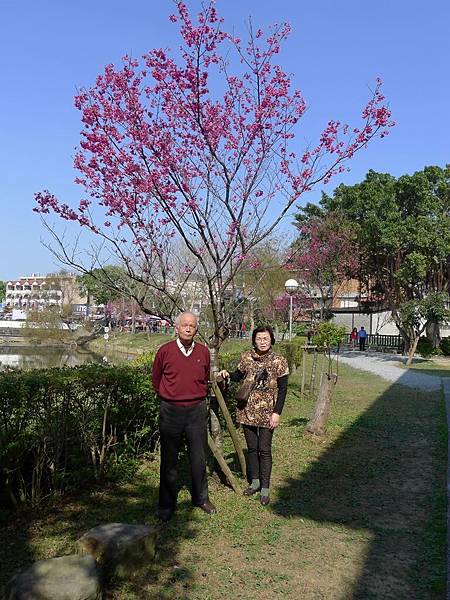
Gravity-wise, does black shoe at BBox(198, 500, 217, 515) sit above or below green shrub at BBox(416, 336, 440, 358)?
below

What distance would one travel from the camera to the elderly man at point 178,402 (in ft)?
13.8

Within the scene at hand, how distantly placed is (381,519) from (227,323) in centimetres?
287

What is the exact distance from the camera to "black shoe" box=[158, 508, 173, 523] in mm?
4152

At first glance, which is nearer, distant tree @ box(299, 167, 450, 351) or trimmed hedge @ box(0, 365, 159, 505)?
trimmed hedge @ box(0, 365, 159, 505)

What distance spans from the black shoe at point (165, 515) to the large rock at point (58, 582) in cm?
127

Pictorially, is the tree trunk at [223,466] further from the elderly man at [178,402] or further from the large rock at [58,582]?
the large rock at [58,582]

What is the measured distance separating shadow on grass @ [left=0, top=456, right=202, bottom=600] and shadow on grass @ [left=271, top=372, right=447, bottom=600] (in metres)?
1.00

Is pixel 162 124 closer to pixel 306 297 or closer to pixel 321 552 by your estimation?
pixel 321 552

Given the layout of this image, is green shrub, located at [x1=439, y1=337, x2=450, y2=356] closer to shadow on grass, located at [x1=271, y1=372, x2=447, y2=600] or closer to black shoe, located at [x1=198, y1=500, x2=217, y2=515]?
shadow on grass, located at [x1=271, y1=372, x2=447, y2=600]

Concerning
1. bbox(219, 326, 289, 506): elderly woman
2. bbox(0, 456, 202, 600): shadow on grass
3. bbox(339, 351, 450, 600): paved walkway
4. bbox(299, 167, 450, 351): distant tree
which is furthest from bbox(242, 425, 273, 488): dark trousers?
bbox(299, 167, 450, 351): distant tree

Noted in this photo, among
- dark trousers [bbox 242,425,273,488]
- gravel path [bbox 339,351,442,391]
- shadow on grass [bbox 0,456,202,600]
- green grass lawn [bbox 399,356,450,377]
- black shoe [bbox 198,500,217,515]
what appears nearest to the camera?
shadow on grass [bbox 0,456,202,600]

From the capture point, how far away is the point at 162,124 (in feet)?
19.9

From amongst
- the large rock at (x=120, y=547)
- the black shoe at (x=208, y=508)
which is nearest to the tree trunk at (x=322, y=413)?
the black shoe at (x=208, y=508)

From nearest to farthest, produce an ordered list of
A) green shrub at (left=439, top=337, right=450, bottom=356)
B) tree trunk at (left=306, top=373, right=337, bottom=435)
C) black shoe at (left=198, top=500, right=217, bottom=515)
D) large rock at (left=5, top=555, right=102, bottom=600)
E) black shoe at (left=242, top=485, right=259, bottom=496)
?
large rock at (left=5, top=555, right=102, bottom=600), black shoe at (left=198, top=500, right=217, bottom=515), black shoe at (left=242, top=485, right=259, bottom=496), tree trunk at (left=306, top=373, right=337, bottom=435), green shrub at (left=439, top=337, right=450, bottom=356)
